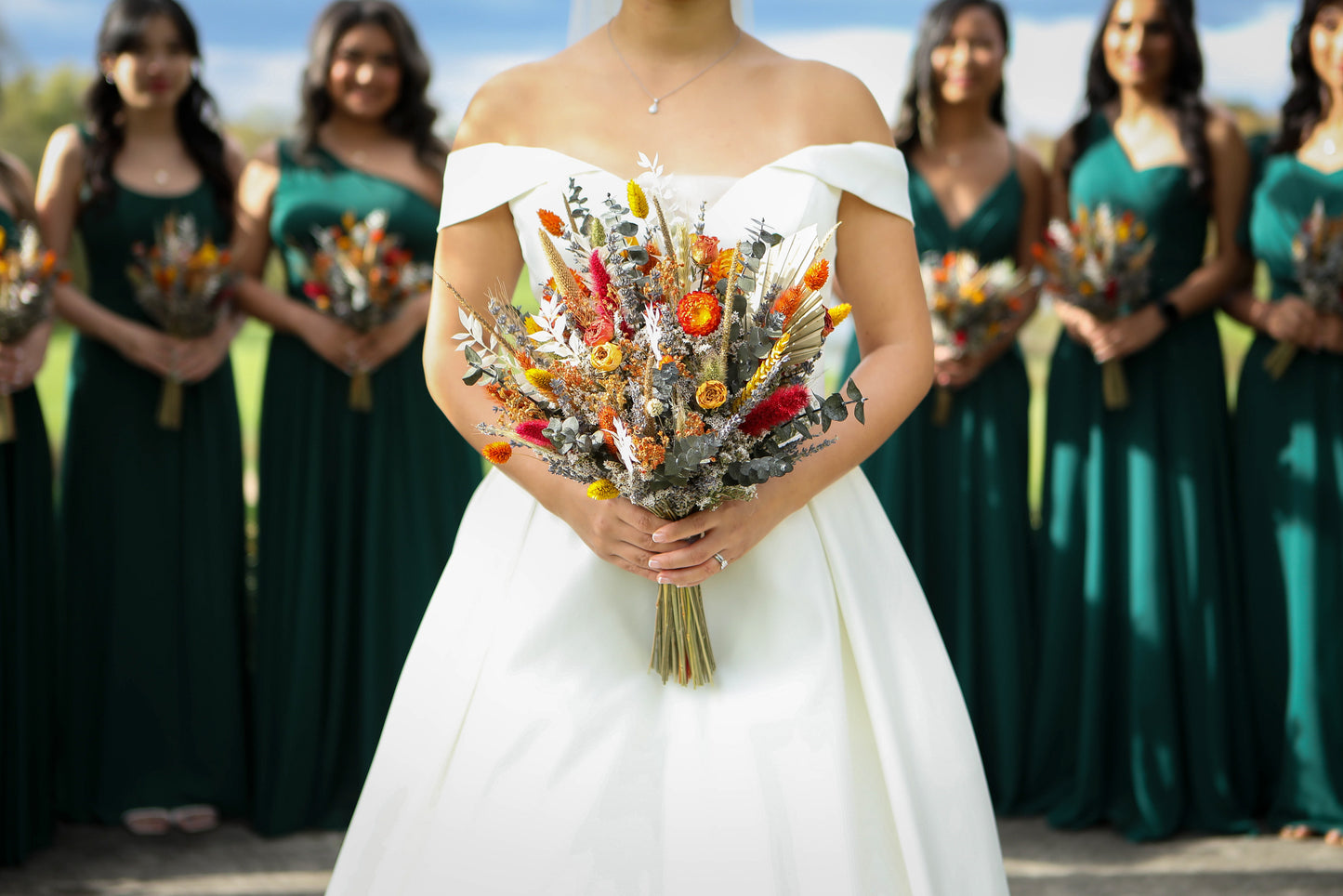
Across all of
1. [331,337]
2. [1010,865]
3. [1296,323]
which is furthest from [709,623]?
[1296,323]

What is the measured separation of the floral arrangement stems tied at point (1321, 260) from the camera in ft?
13.7

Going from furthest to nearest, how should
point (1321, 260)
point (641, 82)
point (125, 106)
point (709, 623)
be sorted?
point (125, 106) → point (1321, 260) → point (641, 82) → point (709, 623)

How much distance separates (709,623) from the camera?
7.18 feet

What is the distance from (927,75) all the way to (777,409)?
3.33 m

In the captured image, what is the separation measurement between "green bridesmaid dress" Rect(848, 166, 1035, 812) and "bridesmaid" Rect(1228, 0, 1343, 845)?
78 centimetres

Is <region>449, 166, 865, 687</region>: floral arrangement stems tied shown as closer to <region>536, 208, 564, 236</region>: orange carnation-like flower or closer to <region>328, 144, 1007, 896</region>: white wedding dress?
<region>536, 208, 564, 236</region>: orange carnation-like flower

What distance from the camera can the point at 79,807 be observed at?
4.55 metres

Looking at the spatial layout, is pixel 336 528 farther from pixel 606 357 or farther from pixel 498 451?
pixel 606 357

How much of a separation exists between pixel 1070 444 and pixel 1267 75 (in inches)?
108

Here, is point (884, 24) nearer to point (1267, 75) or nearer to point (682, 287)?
point (1267, 75)

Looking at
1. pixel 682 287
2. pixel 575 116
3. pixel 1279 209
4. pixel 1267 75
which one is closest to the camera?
pixel 682 287

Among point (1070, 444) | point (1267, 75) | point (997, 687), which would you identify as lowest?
point (997, 687)

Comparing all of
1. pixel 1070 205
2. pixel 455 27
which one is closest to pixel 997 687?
pixel 1070 205

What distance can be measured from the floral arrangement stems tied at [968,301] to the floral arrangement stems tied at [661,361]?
2.72 m
